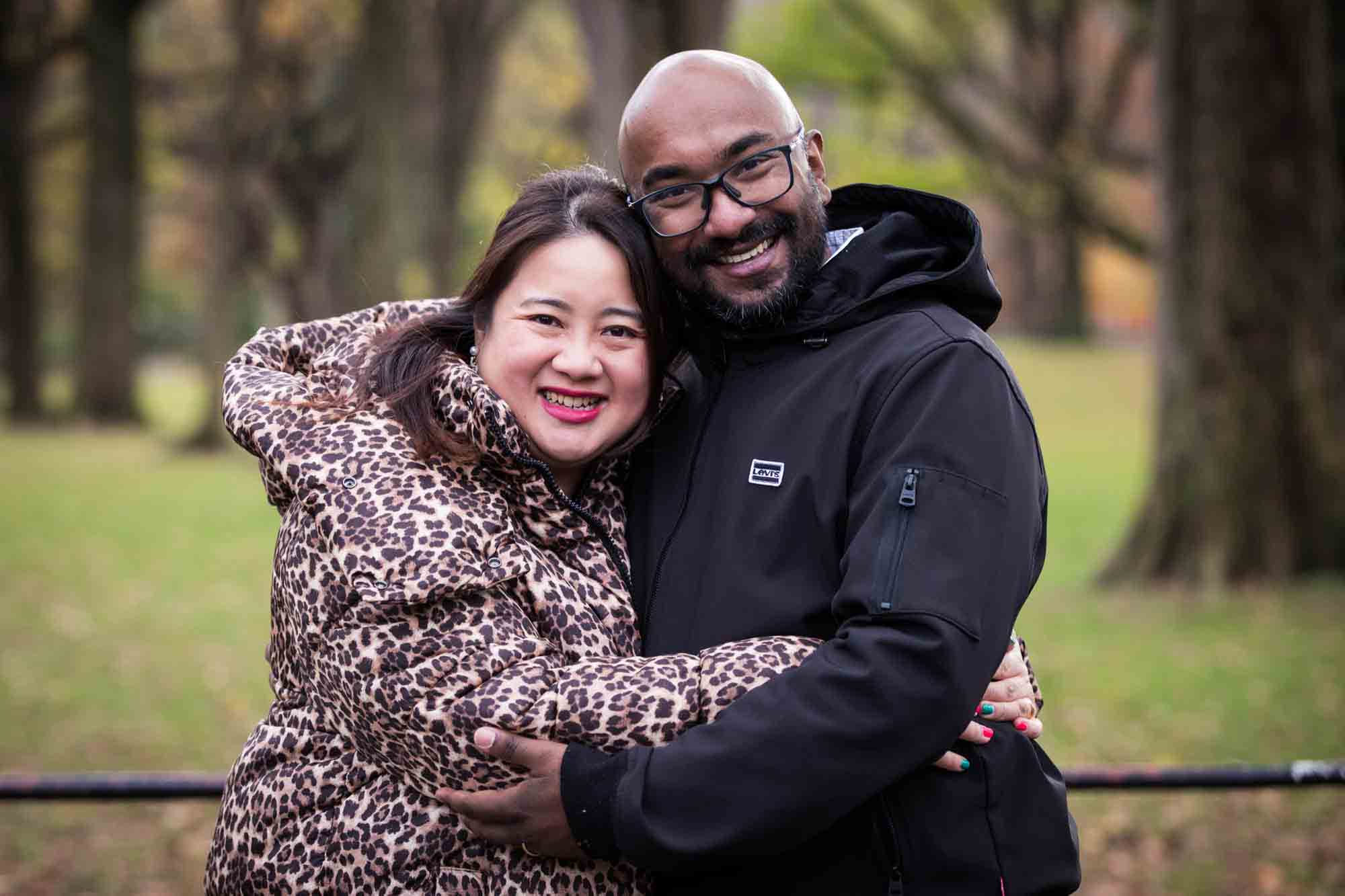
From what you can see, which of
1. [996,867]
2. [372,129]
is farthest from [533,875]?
[372,129]

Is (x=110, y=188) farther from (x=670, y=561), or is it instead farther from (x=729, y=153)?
(x=670, y=561)

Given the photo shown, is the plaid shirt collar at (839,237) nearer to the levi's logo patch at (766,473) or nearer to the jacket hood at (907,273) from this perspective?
the jacket hood at (907,273)

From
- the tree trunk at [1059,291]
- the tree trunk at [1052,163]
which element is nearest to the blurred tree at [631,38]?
the tree trunk at [1052,163]

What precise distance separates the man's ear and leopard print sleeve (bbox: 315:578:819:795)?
1152mm

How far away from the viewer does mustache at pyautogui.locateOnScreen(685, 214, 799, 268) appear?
122 inches

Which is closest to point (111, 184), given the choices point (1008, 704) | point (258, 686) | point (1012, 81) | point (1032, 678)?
point (1012, 81)

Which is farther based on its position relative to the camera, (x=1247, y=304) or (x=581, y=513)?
(x=1247, y=304)

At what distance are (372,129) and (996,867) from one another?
15925 millimetres

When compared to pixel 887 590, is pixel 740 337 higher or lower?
higher

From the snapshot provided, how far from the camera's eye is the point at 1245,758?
298 inches

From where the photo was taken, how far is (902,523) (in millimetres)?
2480

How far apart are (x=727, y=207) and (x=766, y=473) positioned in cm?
65

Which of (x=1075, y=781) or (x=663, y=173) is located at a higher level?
(x=663, y=173)

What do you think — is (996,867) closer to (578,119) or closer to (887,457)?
(887,457)
